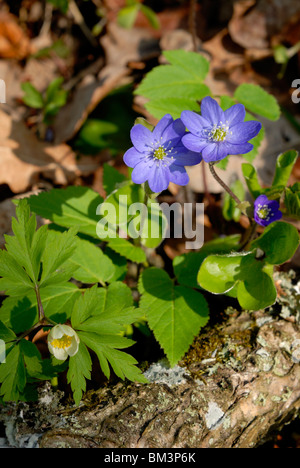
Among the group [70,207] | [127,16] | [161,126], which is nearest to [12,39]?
[127,16]

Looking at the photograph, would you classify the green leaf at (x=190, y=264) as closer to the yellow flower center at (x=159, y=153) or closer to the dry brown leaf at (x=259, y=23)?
the yellow flower center at (x=159, y=153)

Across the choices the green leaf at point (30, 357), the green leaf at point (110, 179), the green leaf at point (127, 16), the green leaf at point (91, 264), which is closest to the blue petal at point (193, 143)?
the green leaf at point (110, 179)

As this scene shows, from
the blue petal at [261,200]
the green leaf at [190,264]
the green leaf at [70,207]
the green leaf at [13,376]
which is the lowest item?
the green leaf at [13,376]

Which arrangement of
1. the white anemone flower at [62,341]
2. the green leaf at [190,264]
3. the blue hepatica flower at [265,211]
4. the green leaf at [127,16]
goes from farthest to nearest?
the green leaf at [127,16], the green leaf at [190,264], the blue hepatica flower at [265,211], the white anemone flower at [62,341]

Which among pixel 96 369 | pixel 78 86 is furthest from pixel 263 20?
pixel 96 369

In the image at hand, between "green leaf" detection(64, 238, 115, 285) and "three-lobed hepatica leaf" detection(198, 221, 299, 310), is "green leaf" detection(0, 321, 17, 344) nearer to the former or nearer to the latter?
"green leaf" detection(64, 238, 115, 285)

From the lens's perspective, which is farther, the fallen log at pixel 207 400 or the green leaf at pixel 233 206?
the green leaf at pixel 233 206
